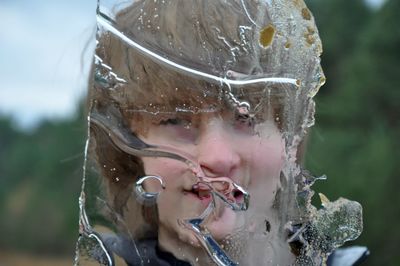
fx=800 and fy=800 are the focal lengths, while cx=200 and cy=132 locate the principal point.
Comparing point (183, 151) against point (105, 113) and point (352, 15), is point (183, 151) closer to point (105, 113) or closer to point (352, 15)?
point (105, 113)

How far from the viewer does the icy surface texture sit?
1.00 meters

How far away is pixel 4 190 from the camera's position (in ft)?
90.0

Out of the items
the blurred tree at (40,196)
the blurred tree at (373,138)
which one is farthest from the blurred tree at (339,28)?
the blurred tree at (40,196)

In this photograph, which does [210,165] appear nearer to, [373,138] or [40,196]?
[373,138]

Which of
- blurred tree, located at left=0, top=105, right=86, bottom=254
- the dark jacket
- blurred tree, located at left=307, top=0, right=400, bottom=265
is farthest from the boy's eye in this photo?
blurred tree, located at left=0, top=105, right=86, bottom=254

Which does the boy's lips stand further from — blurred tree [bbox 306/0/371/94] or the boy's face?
blurred tree [bbox 306/0/371/94]

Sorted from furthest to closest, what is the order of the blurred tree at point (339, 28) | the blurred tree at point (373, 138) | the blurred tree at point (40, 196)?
1. the blurred tree at point (40, 196)
2. the blurred tree at point (339, 28)
3. the blurred tree at point (373, 138)

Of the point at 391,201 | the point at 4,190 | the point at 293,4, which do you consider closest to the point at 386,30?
the point at 391,201

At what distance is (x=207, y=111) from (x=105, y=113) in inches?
5.3

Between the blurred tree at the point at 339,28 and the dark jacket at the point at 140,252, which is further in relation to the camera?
the blurred tree at the point at 339,28

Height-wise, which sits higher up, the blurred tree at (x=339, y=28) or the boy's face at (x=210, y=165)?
the boy's face at (x=210, y=165)

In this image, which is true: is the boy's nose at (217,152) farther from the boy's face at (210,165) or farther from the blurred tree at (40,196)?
the blurred tree at (40,196)

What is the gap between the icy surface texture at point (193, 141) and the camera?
100cm

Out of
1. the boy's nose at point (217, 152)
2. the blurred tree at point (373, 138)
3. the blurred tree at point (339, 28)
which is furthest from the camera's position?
the blurred tree at point (339, 28)
